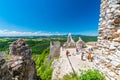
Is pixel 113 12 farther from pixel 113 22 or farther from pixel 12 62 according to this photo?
pixel 12 62

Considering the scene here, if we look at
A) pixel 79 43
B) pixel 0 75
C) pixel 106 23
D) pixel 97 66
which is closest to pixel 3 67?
pixel 0 75

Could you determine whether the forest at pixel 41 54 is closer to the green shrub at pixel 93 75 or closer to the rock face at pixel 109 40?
the green shrub at pixel 93 75

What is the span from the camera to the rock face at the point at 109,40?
5.99 m

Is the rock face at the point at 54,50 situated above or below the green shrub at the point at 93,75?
below

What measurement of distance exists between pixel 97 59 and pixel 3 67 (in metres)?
5.23

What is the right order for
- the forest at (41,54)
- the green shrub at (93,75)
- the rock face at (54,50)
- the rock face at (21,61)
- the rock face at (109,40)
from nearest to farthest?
1. the rock face at (109,40)
2. the green shrub at (93,75)
3. the rock face at (21,61)
4. the forest at (41,54)
5. the rock face at (54,50)

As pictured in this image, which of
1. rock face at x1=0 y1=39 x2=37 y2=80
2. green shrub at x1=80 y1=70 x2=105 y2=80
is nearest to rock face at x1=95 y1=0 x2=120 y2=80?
green shrub at x1=80 y1=70 x2=105 y2=80

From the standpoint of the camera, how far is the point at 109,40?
6.54m

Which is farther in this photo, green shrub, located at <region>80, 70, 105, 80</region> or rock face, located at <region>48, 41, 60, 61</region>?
rock face, located at <region>48, 41, 60, 61</region>

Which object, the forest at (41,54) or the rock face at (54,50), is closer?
the forest at (41,54)

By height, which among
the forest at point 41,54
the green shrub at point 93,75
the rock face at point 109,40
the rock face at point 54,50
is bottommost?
the forest at point 41,54

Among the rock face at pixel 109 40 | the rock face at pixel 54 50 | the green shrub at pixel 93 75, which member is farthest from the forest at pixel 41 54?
the rock face at pixel 109 40

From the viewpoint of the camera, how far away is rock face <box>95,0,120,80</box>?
19.6 ft

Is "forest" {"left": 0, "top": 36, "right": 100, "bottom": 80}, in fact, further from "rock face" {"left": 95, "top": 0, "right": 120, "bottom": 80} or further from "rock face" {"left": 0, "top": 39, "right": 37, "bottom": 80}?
"rock face" {"left": 95, "top": 0, "right": 120, "bottom": 80}
